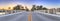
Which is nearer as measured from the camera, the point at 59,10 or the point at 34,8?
the point at 59,10

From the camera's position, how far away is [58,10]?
43.1m

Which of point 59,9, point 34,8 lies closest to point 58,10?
point 59,9

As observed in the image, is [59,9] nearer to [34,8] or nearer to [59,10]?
[59,10]

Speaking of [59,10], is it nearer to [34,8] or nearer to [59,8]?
[59,8]

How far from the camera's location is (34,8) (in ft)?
320

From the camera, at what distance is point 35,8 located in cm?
10075

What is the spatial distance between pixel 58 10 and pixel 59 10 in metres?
1.22

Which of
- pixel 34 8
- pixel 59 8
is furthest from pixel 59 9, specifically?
pixel 34 8

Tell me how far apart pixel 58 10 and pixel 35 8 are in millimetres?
57969

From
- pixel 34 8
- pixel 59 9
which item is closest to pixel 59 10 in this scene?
pixel 59 9

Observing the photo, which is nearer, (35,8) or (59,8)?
(59,8)

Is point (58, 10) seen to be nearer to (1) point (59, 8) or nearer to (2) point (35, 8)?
(1) point (59, 8)

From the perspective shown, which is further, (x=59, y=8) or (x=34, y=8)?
(x=34, y=8)

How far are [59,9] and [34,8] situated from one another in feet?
178
